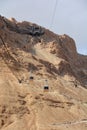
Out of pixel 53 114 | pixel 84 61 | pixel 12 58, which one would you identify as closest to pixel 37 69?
pixel 12 58

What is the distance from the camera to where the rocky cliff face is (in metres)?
51.2

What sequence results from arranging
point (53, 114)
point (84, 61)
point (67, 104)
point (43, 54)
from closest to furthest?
point (53, 114)
point (67, 104)
point (43, 54)
point (84, 61)

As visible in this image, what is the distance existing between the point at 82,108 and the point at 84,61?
42.6m

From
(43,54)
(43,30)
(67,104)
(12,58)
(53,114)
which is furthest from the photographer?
(43,30)

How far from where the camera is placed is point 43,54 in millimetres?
81688

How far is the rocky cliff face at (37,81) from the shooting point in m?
51.2

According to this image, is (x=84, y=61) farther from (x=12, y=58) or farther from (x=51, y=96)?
(x=51, y=96)

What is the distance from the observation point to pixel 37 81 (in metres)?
63.3

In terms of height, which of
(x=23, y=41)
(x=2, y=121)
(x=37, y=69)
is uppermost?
(x=23, y=41)

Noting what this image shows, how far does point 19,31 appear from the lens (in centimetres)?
8631

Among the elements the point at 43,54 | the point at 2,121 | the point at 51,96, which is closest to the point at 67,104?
the point at 51,96

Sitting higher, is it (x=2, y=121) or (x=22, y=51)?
(x=22, y=51)

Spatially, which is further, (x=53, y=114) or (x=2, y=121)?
(x=53, y=114)

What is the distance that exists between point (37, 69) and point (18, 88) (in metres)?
12.0
